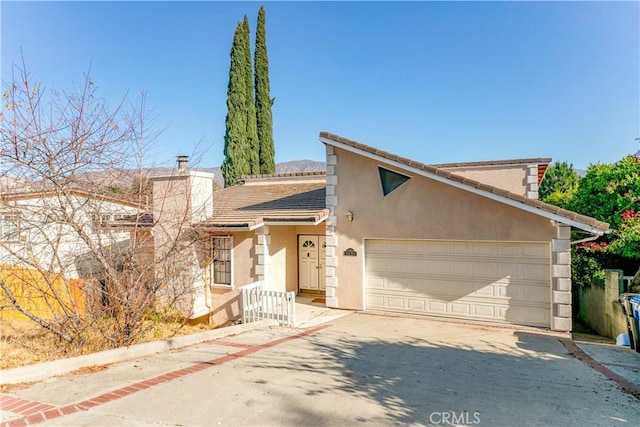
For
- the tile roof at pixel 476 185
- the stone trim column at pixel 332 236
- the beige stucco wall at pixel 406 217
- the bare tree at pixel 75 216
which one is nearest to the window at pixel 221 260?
the stone trim column at pixel 332 236

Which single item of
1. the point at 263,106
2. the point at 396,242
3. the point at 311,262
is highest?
the point at 263,106

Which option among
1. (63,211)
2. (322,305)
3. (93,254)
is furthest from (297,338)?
(63,211)

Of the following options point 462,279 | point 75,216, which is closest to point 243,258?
point 75,216

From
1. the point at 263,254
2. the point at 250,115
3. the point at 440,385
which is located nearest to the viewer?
the point at 440,385

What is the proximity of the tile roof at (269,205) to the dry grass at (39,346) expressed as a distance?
3.65 metres

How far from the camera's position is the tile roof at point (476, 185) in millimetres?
8945

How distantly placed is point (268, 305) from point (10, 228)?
646cm

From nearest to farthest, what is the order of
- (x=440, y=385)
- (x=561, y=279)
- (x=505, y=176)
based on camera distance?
→ (x=440, y=385) < (x=561, y=279) < (x=505, y=176)

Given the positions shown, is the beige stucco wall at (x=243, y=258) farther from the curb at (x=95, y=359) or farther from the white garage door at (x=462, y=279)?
the white garage door at (x=462, y=279)

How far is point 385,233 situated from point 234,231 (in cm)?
514

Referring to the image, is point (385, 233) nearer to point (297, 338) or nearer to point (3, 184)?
point (297, 338)

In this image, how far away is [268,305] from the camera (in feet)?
36.6

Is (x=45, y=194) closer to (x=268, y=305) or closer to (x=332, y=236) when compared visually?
(x=268, y=305)

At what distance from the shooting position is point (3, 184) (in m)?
7.07
